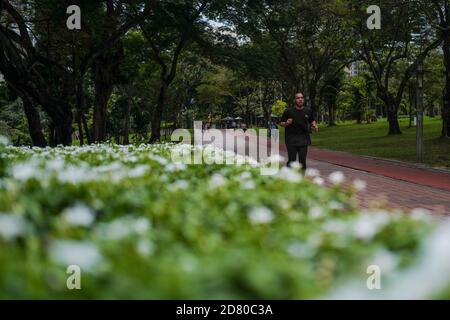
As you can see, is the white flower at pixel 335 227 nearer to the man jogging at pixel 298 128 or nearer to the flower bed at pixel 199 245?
the flower bed at pixel 199 245

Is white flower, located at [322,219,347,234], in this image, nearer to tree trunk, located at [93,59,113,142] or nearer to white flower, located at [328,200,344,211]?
white flower, located at [328,200,344,211]

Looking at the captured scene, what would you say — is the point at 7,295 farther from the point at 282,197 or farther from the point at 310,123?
the point at 310,123

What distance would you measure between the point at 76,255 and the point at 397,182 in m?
11.2

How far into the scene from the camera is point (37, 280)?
1738 mm

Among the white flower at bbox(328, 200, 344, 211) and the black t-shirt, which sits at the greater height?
the black t-shirt

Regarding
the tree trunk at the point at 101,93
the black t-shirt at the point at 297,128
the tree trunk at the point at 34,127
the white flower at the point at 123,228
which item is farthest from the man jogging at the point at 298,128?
the tree trunk at the point at 101,93

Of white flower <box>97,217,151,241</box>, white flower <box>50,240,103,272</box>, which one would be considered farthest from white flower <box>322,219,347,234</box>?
white flower <box>50,240,103,272</box>

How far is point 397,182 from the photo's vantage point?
39.7 feet

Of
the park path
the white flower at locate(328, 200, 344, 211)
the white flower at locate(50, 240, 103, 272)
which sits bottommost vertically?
the park path

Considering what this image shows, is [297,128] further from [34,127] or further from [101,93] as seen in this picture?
[101,93]

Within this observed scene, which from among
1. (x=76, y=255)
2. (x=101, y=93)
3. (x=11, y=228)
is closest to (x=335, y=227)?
(x=76, y=255)

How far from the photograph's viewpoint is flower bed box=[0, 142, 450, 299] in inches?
70.3
